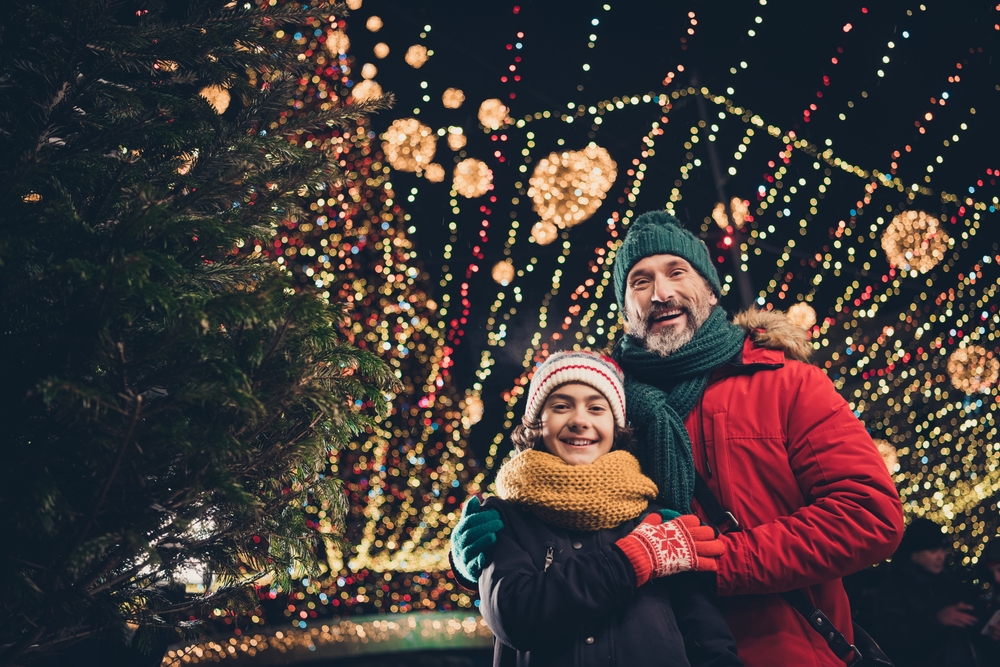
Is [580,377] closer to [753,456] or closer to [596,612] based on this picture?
[753,456]

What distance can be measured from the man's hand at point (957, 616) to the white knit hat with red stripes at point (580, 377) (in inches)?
141

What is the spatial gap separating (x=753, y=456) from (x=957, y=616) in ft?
11.4

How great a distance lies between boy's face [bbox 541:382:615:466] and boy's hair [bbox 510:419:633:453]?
0.07 ft

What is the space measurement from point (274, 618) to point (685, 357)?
6.23 meters

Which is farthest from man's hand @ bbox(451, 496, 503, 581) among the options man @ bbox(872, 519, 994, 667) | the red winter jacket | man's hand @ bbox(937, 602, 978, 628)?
man's hand @ bbox(937, 602, 978, 628)

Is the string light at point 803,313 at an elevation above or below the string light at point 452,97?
below

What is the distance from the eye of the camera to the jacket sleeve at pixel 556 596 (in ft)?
5.52

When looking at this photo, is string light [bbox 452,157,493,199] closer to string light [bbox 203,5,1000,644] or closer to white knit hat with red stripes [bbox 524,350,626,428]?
string light [bbox 203,5,1000,644]

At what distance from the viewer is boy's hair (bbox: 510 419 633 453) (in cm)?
218

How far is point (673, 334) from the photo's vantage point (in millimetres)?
2318

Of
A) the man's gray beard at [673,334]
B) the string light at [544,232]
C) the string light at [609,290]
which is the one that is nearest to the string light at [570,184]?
the string light at [609,290]

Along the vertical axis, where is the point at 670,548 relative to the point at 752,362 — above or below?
below

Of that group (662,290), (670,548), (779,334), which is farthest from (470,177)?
(670,548)

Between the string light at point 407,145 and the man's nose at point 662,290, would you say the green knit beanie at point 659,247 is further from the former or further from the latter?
the string light at point 407,145
